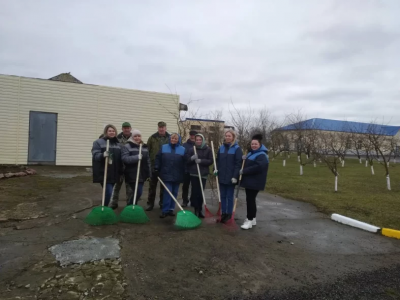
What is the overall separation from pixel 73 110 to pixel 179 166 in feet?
32.5

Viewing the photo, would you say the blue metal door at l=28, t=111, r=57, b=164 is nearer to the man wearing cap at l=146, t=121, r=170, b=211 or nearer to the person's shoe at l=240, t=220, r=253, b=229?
the man wearing cap at l=146, t=121, r=170, b=211

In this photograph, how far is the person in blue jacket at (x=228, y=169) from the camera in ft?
18.4

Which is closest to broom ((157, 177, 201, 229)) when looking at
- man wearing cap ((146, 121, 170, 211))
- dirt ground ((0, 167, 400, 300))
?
dirt ground ((0, 167, 400, 300))

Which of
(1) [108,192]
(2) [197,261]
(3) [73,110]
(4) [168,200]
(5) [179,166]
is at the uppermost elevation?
(3) [73,110]

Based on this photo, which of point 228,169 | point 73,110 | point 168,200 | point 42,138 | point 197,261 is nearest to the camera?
point 197,261

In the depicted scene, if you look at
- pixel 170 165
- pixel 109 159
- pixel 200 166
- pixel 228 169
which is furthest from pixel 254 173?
pixel 109 159

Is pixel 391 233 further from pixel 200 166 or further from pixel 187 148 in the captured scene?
pixel 187 148

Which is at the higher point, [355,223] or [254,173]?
[254,173]

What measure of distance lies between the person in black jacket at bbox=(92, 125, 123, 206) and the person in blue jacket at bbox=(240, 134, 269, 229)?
7.57 ft

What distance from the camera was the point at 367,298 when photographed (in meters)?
3.21

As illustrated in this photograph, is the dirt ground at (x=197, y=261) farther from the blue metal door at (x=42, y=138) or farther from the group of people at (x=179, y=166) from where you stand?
the blue metal door at (x=42, y=138)

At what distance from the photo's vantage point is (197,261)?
3.89 meters

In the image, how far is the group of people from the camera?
5484mm

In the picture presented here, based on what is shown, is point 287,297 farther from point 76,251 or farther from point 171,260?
point 76,251
